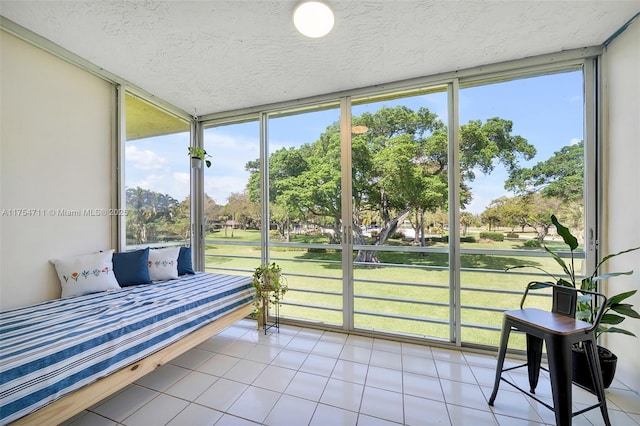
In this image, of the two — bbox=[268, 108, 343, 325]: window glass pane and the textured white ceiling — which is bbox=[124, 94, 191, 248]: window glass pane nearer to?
the textured white ceiling

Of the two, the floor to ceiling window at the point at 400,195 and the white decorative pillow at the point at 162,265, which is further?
the white decorative pillow at the point at 162,265

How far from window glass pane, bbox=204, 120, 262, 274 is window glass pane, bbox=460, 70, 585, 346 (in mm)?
2407

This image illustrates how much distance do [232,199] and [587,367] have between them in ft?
12.2

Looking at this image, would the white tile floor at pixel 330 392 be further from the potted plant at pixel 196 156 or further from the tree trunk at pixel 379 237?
the potted plant at pixel 196 156

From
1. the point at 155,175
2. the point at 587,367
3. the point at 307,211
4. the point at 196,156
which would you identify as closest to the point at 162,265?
the point at 155,175

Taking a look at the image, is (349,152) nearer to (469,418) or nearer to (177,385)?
(469,418)

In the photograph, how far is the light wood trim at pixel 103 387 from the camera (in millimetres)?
1195

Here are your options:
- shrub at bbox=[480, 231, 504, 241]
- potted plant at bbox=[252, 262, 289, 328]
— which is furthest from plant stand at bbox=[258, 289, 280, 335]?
shrub at bbox=[480, 231, 504, 241]

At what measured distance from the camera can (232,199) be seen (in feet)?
11.1

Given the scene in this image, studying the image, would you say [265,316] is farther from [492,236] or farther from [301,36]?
[301,36]

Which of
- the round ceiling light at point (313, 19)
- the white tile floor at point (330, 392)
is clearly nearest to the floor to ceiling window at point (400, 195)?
the white tile floor at point (330, 392)

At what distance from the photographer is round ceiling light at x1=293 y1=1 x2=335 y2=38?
1652 mm

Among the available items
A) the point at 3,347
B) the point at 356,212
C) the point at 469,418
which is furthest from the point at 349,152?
the point at 3,347

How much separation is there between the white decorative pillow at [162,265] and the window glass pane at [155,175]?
0.34 meters
